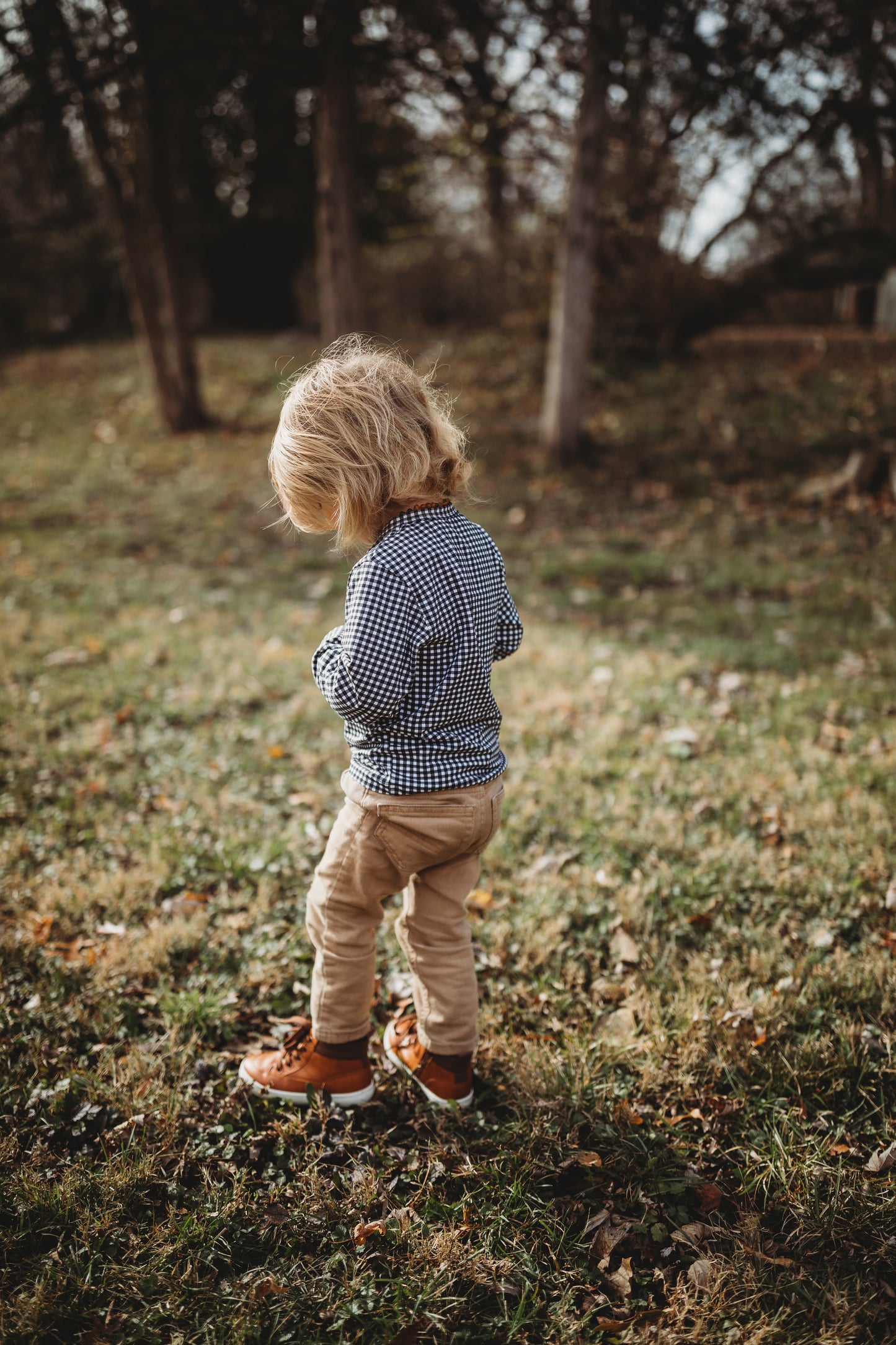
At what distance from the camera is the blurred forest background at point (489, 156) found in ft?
24.0

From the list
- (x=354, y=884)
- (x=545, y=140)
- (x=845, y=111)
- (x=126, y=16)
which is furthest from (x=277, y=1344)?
(x=545, y=140)

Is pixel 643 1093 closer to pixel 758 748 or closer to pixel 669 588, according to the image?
pixel 758 748

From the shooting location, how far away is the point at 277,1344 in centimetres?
170

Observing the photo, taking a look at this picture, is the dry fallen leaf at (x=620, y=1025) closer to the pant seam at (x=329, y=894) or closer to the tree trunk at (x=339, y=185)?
the pant seam at (x=329, y=894)

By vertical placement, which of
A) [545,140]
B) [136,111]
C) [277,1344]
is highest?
[136,111]

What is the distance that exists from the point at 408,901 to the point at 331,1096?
624 millimetres

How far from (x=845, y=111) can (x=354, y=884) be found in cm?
871

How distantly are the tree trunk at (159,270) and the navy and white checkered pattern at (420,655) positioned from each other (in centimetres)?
1094

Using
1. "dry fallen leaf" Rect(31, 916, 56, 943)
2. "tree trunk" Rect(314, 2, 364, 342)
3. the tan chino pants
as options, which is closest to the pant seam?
the tan chino pants

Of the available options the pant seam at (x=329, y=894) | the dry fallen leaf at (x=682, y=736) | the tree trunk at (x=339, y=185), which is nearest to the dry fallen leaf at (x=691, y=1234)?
the pant seam at (x=329, y=894)

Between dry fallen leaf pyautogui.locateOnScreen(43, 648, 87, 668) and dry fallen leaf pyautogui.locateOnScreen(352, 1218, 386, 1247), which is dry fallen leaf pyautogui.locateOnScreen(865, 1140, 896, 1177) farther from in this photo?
dry fallen leaf pyautogui.locateOnScreen(43, 648, 87, 668)

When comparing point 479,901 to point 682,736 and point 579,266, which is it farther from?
point 579,266

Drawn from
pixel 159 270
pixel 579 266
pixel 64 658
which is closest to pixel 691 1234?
pixel 64 658

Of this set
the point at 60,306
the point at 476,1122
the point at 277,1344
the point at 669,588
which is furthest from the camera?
the point at 60,306
